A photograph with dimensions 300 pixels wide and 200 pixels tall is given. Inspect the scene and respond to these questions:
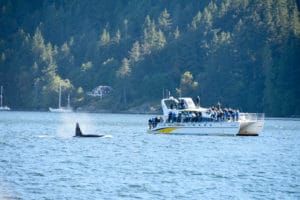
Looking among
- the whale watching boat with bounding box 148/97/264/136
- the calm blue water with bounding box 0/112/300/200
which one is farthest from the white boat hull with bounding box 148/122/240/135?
the calm blue water with bounding box 0/112/300/200

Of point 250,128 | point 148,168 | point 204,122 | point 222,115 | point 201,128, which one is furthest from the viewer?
point 250,128

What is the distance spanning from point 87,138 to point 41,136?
598cm

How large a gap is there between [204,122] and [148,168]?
133 ft

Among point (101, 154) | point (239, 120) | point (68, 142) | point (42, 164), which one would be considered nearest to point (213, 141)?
point (239, 120)

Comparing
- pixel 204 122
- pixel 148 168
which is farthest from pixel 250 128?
pixel 148 168

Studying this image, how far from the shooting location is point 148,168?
2852 inches

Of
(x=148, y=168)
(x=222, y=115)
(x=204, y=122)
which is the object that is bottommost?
(x=148, y=168)

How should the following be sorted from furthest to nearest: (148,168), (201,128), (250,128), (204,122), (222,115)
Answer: (250,128)
(201,128)
(204,122)
(222,115)
(148,168)

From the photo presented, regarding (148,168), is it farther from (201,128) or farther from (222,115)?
(201,128)

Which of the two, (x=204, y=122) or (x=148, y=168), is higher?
(x=204, y=122)

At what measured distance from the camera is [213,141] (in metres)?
105

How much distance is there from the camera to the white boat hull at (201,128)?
366 feet

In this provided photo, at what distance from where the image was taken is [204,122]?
11244 centimetres

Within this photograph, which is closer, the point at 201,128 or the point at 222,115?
the point at 222,115
